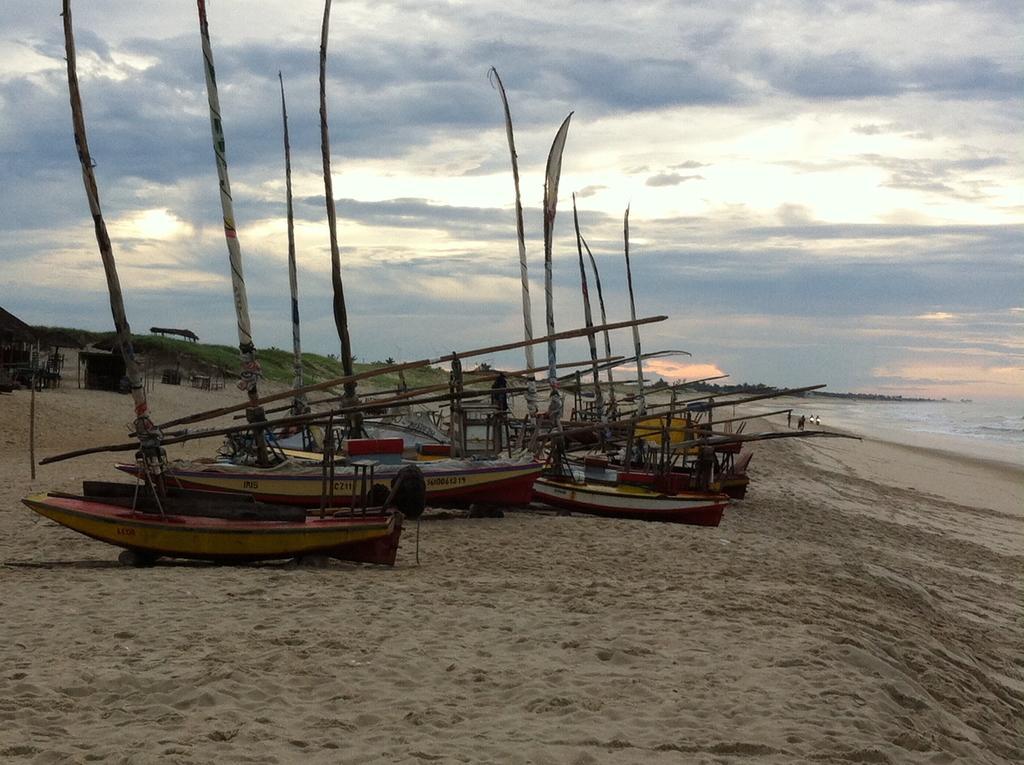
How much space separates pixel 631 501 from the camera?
762 inches

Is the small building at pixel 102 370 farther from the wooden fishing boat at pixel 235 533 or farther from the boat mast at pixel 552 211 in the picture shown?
the wooden fishing boat at pixel 235 533

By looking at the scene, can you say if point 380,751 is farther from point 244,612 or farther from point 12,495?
point 12,495

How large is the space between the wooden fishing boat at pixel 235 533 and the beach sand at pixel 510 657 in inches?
9.9

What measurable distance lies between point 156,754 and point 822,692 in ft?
14.9

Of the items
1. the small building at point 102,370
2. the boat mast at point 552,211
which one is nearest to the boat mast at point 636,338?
the boat mast at point 552,211

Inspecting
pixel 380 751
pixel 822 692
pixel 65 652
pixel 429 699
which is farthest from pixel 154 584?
pixel 822 692

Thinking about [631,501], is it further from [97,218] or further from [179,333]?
[179,333]

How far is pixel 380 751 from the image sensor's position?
6.29 meters

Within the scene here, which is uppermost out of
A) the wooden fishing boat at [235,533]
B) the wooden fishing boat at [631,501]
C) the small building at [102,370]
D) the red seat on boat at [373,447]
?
the small building at [102,370]

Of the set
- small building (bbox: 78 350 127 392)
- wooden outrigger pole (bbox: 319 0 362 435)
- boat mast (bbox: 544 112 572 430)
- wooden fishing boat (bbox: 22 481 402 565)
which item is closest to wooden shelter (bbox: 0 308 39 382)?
small building (bbox: 78 350 127 392)

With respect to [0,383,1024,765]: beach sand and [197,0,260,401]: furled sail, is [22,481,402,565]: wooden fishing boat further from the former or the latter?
[197,0,260,401]: furled sail

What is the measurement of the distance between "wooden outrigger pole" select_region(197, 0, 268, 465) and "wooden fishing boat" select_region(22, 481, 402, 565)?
170 inches

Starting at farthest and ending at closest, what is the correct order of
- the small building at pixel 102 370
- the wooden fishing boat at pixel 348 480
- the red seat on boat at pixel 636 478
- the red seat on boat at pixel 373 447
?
the small building at pixel 102 370 < the red seat on boat at pixel 636 478 < the wooden fishing boat at pixel 348 480 < the red seat on boat at pixel 373 447

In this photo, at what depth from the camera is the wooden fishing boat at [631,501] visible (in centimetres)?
1880
